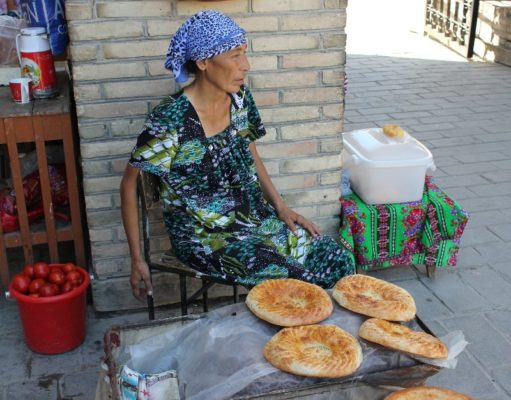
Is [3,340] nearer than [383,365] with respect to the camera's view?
No

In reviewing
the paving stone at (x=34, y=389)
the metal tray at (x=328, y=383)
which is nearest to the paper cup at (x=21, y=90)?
the paving stone at (x=34, y=389)

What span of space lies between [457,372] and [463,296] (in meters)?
0.73

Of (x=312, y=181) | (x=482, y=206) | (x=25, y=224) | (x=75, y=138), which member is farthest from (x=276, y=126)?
(x=482, y=206)

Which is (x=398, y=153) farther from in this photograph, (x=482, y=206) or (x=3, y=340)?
(x=3, y=340)

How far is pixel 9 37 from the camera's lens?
371 cm

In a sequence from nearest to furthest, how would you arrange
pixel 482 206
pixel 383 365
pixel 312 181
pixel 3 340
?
1. pixel 383 365
2. pixel 3 340
3. pixel 312 181
4. pixel 482 206

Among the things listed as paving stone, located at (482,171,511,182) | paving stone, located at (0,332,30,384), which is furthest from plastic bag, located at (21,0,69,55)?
paving stone, located at (482,171,511,182)

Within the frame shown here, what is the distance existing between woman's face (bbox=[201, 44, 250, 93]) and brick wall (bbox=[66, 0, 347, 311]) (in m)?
0.51

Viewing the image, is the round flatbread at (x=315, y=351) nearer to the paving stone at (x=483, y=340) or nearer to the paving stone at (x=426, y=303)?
the paving stone at (x=483, y=340)

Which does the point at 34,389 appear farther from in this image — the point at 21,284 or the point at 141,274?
the point at 141,274

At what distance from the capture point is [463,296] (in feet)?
12.4

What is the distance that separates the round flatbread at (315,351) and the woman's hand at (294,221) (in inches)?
39.4

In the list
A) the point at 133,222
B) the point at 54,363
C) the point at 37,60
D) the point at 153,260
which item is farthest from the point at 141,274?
the point at 37,60

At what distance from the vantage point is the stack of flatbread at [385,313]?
206 cm
